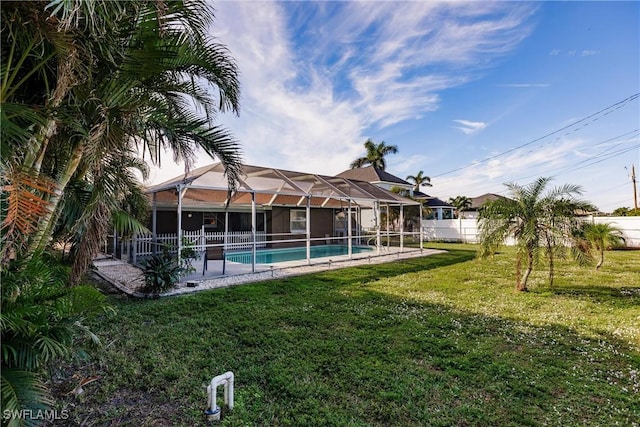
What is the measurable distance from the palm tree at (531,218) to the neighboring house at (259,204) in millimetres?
6095

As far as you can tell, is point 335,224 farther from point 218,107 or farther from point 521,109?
point 218,107

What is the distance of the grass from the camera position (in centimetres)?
321

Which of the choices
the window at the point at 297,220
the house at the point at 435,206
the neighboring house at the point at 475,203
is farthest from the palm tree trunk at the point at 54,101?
the neighboring house at the point at 475,203

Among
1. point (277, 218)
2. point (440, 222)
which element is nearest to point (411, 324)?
point (277, 218)

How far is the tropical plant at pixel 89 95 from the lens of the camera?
101 inches

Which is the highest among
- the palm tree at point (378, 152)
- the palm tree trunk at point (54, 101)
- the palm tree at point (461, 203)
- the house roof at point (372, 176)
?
the palm tree at point (378, 152)

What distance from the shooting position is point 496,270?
39.9 ft

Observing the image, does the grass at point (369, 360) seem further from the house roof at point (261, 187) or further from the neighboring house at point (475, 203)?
the neighboring house at point (475, 203)

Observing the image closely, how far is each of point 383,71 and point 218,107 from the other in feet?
33.4

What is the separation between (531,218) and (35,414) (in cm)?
983

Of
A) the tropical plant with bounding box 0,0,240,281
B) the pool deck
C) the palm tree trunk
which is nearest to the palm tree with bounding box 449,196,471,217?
the pool deck

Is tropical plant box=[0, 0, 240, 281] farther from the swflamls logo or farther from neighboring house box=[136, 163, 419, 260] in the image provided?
neighboring house box=[136, 163, 419, 260]

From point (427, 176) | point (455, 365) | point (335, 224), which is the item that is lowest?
point (455, 365)

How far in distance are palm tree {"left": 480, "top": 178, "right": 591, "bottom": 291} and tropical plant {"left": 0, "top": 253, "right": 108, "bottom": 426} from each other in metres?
9.14
